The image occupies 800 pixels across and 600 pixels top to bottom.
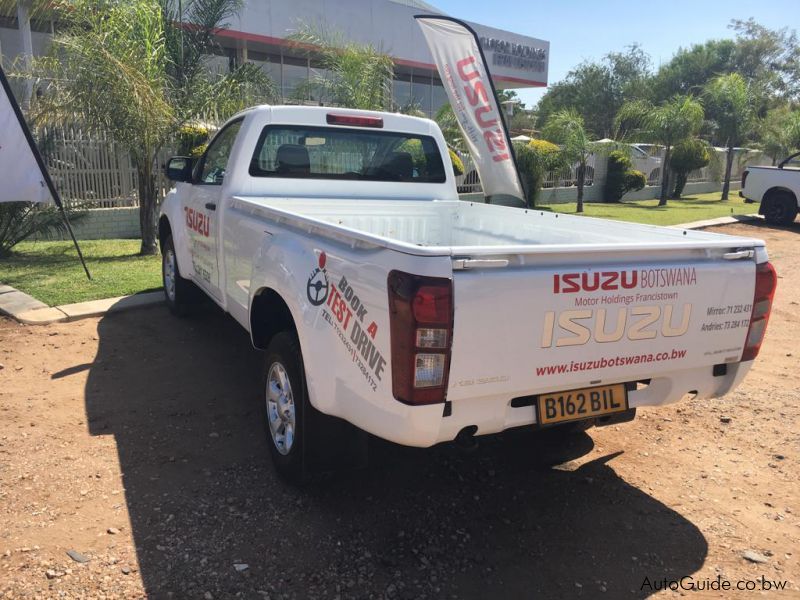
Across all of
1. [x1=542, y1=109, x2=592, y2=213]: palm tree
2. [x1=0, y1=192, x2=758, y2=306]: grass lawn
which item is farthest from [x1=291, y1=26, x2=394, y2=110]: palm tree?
[x1=542, y1=109, x2=592, y2=213]: palm tree

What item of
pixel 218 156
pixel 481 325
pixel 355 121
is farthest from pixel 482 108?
pixel 481 325

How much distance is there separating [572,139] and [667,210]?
3.95m

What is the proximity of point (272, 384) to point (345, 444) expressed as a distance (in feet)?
2.02

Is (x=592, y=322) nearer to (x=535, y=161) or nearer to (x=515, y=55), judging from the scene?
(x=535, y=161)

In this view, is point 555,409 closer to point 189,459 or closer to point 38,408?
point 189,459

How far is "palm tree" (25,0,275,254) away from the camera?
848cm

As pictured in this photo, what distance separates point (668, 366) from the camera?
9.79 feet

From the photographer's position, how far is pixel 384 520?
10.5 feet

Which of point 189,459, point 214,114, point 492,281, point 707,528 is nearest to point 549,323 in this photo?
point 492,281

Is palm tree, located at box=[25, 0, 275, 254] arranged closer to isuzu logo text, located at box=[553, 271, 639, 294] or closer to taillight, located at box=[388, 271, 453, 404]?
taillight, located at box=[388, 271, 453, 404]

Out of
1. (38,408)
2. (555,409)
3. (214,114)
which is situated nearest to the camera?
(555,409)

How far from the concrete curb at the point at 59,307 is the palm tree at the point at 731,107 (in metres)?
20.2

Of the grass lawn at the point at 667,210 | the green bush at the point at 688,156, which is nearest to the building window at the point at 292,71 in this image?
the grass lawn at the point at 667,210

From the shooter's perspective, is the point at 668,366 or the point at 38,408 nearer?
the point at 668,366
